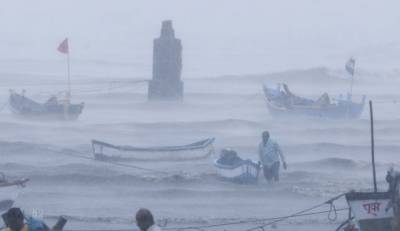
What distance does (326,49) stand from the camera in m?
93.5

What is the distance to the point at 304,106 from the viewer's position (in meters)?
32.0

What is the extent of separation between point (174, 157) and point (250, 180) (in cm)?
370

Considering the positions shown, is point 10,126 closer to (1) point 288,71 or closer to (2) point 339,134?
(2) point 339,134

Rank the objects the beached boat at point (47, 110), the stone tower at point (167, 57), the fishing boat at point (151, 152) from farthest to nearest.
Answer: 1. the stone tower at point (167, 57)
2. the beached boat at point (47, 110)
3. the fishing boat at point (151, 152)

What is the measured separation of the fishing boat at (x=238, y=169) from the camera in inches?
720

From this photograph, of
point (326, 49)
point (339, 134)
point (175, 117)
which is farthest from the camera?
point (326, 49)

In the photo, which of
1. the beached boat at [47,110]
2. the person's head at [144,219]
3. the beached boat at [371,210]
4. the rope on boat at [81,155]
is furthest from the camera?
the beached boat at [47,110]

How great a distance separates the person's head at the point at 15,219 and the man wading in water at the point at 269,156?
35.8 ft

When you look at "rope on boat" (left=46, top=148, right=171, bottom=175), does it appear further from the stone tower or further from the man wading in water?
the stone tower

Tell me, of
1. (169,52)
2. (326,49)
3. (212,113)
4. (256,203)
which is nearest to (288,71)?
(212,113)

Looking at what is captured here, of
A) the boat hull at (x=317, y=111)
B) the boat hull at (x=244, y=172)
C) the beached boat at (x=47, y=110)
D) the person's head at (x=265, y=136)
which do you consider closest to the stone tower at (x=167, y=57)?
the beached boat at (x=47, y=110)

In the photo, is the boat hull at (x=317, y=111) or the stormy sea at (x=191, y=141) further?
the boat hull at (x=317, y=111)

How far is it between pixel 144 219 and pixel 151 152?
15.7 metres

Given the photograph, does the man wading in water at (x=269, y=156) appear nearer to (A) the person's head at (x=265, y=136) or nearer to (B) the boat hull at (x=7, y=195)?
(A) the person's head at (x=265, y=136)
